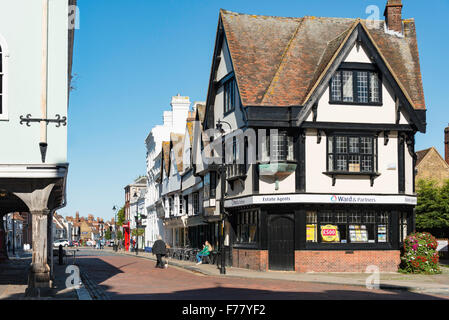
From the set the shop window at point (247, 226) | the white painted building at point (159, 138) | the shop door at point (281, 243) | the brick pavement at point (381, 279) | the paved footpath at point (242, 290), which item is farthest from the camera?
the white painted building at point (159, 138)

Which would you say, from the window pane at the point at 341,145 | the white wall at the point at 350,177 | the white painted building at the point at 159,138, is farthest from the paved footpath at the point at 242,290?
the white painted building at the point at 159,138

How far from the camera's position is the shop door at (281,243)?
30797mm

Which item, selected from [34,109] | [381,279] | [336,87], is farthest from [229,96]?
[34,109]

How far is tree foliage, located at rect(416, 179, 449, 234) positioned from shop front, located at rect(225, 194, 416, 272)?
1586 centimetres

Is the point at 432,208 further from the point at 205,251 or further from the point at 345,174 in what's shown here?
the point at 345,174

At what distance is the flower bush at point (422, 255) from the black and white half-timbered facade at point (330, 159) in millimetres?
1221

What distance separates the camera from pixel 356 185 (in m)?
31.2

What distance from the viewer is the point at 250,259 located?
106 ft

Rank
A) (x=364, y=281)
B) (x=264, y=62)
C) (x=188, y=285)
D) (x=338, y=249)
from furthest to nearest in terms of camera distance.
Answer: (x=264, y=62)
(x=338, y=249)
(x=364, y=281)
(x=188, y=285)

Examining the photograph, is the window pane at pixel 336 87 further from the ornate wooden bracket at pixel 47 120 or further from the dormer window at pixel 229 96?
the ornate wooden bracket at pixel 47 120

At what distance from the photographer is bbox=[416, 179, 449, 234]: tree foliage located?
46.5 m
